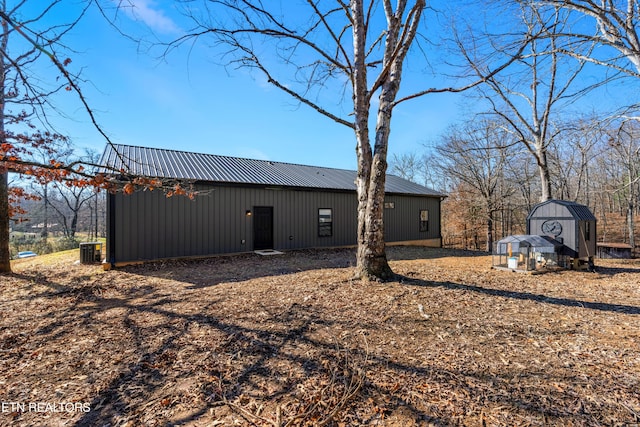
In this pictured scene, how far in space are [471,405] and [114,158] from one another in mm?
11845

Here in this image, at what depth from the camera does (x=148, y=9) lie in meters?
3.20

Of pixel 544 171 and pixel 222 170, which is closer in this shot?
pixel 544 171

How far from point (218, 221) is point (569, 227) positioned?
10.8 meters

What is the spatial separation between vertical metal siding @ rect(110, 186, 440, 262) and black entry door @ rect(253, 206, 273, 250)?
0.21m

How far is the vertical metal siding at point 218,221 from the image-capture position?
8.66 metres

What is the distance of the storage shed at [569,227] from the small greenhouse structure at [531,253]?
23cm

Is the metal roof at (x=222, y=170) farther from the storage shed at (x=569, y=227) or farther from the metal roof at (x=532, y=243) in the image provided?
the metal roof at (x=532, y=243)

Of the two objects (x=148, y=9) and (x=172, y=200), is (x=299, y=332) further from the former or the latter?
(x=172, y=200)

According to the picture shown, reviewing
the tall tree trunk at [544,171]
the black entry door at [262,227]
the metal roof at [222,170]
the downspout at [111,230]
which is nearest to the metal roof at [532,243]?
the tall tree trunk at [544,171]

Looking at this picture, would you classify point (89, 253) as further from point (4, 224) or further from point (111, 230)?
point (4, 224)

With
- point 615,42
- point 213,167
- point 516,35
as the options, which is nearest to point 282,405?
point 516,35

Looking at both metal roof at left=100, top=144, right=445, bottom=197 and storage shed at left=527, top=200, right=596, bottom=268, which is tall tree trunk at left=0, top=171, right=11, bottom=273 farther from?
storage shed at left=527, top=200, right=596, bottom=268

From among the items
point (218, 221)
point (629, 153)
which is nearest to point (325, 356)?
point (218, 221)

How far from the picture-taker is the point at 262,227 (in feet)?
37.3
